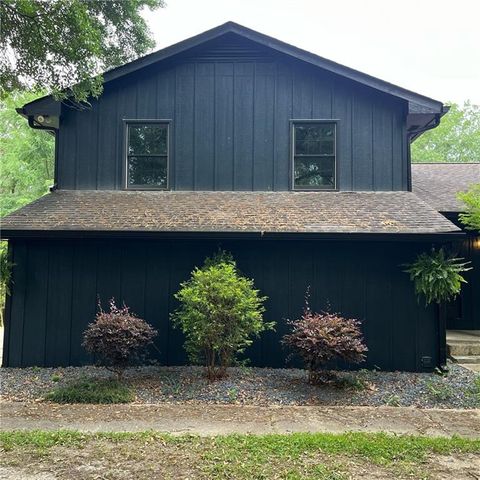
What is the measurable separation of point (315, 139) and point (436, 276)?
11.8 ft

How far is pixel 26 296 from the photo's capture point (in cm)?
695

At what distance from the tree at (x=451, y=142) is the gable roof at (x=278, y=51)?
1931cm

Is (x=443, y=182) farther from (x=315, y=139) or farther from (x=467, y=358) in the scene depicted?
(x=467, y=358)

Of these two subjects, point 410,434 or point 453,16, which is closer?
point 410,434

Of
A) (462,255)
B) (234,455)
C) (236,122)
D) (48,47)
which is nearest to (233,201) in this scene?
(236,122)

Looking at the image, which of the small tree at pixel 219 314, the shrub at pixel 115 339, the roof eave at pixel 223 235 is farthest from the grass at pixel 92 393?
the roof eave at pixel 223 235

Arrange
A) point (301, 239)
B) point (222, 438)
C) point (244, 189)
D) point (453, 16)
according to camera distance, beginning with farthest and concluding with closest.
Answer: point (453, 16)
point (244, 189)
point (301, 239)
point (222, 438)

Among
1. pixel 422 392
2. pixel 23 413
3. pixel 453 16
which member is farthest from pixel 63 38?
pixel 453 16

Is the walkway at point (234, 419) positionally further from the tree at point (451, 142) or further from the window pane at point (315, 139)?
the tree at point (451, 142)

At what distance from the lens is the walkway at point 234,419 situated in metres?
4.27

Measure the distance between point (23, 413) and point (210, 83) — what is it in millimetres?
6671

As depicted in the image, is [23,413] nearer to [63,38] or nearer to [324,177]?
[63,38]

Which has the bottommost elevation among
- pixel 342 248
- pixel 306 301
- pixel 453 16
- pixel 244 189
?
pixel 306 301

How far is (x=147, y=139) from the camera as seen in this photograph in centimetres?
812
